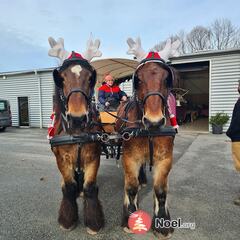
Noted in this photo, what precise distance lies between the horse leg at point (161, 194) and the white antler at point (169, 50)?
1.25m

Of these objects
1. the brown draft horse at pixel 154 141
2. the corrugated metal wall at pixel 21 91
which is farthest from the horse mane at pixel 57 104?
the corrugated metal wall at pixel 21 91

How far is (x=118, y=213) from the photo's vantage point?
3.49 metres

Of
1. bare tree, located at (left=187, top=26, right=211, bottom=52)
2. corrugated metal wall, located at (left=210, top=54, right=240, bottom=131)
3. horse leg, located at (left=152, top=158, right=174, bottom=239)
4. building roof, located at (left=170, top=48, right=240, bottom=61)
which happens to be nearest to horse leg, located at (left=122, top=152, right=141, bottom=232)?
horse leg, located at (left=152, top=158, right=174, bottom=239)

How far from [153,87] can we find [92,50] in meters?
1.02

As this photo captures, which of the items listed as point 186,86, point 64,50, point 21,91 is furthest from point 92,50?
point 186,86

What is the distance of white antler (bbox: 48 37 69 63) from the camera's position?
2928 mm

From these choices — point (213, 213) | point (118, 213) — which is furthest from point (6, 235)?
point (213, 213)

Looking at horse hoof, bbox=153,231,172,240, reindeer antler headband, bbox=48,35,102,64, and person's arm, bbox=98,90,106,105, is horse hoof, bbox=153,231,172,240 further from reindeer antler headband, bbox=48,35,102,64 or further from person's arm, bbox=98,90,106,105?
person's arm, bbox=98,90,106,105

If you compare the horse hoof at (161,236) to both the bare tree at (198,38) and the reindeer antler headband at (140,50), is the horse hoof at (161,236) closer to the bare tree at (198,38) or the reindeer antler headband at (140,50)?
the reindeer antler headband at (140,50)

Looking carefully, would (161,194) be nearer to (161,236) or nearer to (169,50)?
(161,236)

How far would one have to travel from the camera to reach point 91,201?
302cm

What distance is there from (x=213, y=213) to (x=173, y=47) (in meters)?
2.36

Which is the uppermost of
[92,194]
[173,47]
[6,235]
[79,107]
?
[173,47]

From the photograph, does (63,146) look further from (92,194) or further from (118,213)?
(118,213)
